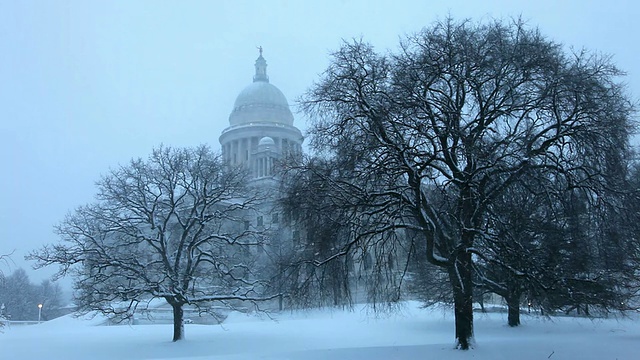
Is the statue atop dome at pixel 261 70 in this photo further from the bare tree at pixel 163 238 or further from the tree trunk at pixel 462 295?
the tree trunk at pixel 462 295

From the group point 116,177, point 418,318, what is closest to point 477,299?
point 418,318

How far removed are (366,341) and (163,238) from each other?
10425mm

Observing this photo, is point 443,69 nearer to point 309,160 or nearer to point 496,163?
point 496,163

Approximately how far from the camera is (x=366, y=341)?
85.9 ft

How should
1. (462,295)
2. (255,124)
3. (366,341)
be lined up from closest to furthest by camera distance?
(462,295)
(366,341)
(255,124)

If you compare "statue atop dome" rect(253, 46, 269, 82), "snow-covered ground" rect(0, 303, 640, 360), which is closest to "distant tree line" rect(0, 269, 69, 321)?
"snow-covered ground" rect(0, 303, 640, 360)

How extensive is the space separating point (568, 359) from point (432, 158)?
21.2 feet

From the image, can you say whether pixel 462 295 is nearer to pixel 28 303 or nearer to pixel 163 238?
pixel 163 238

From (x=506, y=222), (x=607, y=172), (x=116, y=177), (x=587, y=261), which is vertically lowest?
(x=587, y=261)

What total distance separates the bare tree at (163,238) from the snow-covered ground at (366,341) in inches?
82.6

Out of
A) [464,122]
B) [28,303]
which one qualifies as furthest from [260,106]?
[464,122]

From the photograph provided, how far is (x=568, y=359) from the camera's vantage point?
16.0 meters

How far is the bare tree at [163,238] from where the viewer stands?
2658 cm

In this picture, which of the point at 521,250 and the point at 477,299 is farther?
the point at 477,299
